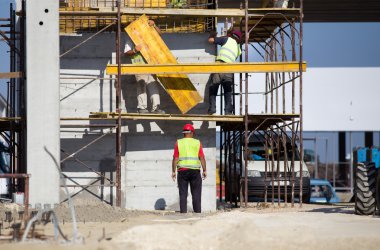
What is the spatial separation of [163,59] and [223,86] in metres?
1.44

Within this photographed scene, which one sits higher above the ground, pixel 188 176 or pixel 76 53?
pixel 76 53

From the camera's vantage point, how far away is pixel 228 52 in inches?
778

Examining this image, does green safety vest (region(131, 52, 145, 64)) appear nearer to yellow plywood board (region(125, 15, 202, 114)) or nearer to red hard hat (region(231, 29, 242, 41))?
yellow plywood board (region(125, 15, 202, 114))

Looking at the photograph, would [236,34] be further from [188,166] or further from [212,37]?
[188,166]

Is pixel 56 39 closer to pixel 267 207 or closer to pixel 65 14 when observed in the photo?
pixel 65 14

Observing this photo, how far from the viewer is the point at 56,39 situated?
578 inches

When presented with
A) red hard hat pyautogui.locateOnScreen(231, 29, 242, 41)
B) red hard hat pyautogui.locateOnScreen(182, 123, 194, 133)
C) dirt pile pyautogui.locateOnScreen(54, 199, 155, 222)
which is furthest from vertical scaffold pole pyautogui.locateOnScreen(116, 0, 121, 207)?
red hard hat pyautogui.locateOnScreen(231, 29, 242, 41)

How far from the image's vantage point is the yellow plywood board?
19688 millimetres

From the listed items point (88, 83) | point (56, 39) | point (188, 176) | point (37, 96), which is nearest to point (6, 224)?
point (37, 96)

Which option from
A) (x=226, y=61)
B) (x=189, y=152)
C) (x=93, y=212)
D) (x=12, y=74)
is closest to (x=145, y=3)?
(x=226, y=61)

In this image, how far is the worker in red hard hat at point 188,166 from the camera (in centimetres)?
1819

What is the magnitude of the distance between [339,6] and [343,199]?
21.9ft

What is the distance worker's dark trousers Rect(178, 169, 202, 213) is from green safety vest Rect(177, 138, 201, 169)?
0.13m

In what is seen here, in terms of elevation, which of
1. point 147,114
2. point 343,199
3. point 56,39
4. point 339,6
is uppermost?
point 339,6
